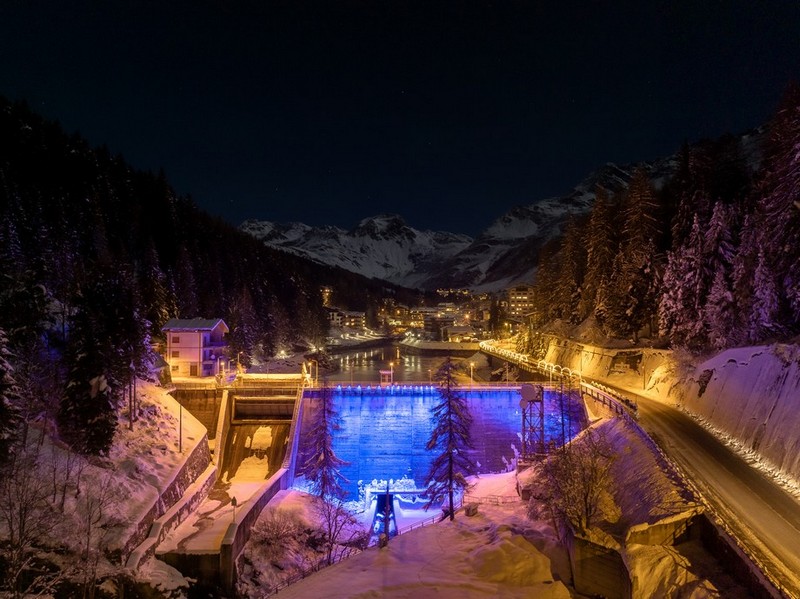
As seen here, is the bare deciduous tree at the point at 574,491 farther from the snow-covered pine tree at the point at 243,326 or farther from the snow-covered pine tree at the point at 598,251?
the snow-covered pine tree at the point at 243,326

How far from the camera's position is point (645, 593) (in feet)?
59.0

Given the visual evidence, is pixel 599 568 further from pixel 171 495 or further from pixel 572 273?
pixel 572 273

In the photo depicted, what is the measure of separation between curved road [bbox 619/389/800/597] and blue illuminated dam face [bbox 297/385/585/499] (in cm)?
1442

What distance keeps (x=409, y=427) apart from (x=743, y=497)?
1220 inches

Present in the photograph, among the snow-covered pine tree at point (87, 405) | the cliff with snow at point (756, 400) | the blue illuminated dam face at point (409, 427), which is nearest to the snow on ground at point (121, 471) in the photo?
→ the snow-covered pine tree at point (87, 405)

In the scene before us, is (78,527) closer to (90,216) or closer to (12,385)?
(12,385)

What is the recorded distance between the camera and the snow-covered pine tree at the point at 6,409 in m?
25.3

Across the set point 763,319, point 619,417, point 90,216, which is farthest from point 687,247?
point 90,216

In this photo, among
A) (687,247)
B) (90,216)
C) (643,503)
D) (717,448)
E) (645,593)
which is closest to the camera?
(645,593)

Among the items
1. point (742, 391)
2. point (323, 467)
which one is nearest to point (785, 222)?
point (742, 391)

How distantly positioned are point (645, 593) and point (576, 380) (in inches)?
1367

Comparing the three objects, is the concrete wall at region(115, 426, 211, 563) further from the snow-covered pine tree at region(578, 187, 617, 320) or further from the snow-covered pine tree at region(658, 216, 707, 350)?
the snow-covered pine tree at region(578, 187, 617, 320)

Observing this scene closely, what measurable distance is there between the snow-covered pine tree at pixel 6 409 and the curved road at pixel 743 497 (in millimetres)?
34341

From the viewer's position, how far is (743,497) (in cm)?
2177
